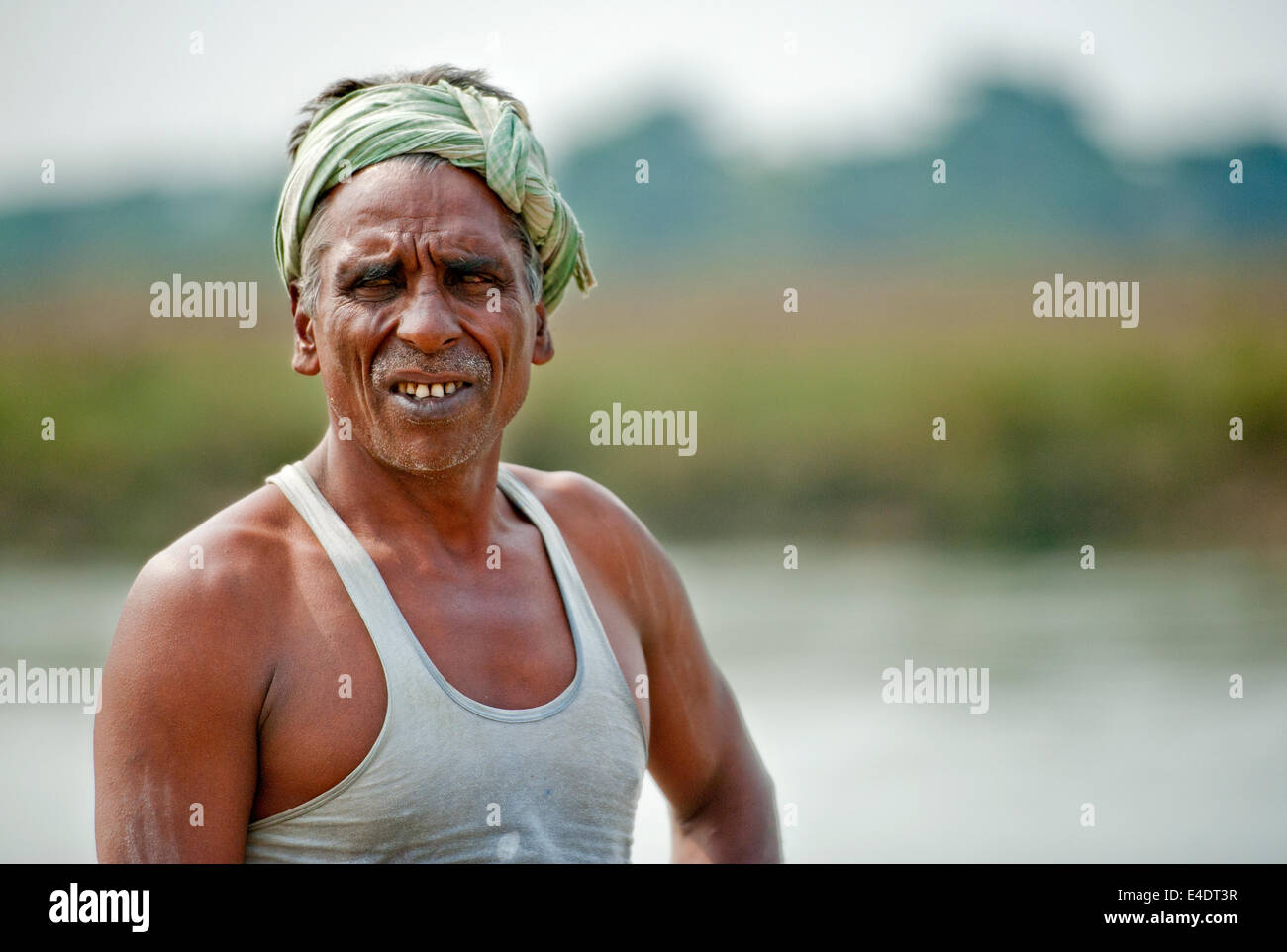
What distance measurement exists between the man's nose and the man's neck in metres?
0.21

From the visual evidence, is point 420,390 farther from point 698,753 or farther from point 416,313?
point 698,753

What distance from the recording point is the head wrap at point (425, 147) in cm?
205

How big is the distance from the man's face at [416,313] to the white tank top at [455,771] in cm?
17

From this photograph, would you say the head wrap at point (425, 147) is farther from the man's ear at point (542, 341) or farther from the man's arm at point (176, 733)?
the man's arm at point (176, 733)

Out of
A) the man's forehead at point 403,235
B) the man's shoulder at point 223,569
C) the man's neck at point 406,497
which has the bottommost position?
the man's shoulder at point 223,569

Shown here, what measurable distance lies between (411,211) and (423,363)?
23 cm

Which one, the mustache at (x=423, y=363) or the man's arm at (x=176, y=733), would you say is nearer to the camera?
the man's arm at (x=176, y=733)

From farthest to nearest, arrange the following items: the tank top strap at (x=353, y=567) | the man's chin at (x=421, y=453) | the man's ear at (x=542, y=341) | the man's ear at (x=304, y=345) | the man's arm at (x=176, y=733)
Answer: the man's ear at (x=542, y=341), the man's ear at (x=304, y=345), the man's chin at (x=421, y=453), the tank top strap at (x=353, y=567), the man's arm at (x=176, y=733)

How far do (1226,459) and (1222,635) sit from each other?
2673 millimetres

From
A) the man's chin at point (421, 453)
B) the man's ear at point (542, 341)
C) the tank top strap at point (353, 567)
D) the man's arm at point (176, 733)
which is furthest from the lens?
the man's ear at point (542, 341)

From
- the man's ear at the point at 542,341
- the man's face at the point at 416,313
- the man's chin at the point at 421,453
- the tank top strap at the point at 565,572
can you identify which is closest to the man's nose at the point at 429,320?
the man's face at the point at 416,313

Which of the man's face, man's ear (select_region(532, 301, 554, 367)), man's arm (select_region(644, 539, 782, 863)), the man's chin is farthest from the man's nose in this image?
man's arm (select_region(644, 539, 782, 863))

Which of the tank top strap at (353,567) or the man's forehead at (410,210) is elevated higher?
the man's forehead at (410,210)

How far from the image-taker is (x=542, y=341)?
228 centimetres
